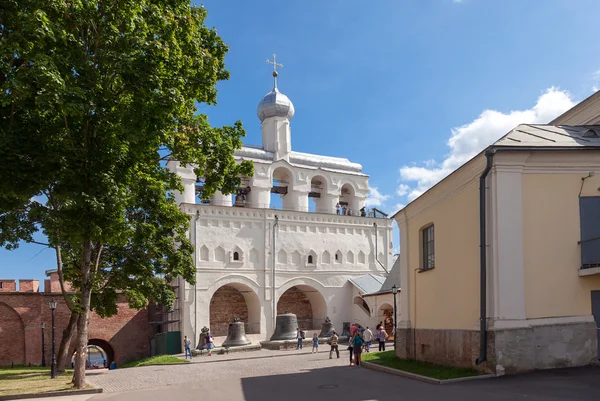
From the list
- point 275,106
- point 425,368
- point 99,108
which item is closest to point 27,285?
point 275,106

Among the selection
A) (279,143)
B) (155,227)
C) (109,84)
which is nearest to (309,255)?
(279,143)

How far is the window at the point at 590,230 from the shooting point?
1276cm

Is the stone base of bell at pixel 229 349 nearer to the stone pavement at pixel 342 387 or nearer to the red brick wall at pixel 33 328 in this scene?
the red brick wall at pixel 33 328

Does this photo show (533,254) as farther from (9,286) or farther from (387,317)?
(9,286)

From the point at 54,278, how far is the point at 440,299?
26.8 m

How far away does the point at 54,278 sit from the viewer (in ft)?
116

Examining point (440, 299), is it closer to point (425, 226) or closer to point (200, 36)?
point (425, 226)

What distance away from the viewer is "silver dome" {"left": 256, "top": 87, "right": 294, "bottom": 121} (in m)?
39.2

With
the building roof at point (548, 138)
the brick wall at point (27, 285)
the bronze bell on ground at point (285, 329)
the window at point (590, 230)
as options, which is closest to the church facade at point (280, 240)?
the bronze bell on ground at point (285, 329)

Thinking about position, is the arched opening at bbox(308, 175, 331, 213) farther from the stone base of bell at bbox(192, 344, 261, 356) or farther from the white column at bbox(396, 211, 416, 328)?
the white column at bbox(396, 211, 416, 328)

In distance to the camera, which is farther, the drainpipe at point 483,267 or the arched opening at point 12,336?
the arched opening at point 12,336

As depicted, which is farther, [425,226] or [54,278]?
[54,278]

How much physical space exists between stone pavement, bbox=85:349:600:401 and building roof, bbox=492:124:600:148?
486cm

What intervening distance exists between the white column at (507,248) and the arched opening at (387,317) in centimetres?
2231
